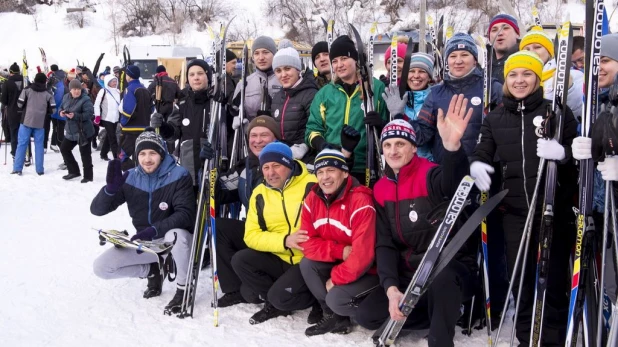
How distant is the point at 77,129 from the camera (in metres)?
8.87

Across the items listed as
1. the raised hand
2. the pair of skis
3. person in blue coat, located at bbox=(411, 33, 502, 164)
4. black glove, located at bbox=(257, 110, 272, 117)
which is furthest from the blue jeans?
the raised hand

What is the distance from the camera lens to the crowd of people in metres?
2.94

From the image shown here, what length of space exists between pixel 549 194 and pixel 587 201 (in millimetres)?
179

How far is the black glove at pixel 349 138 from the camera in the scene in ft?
12.1

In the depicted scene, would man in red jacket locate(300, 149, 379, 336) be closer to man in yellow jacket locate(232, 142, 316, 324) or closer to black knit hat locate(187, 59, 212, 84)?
man in yellow jacket locate(232, 142, 316, 324)

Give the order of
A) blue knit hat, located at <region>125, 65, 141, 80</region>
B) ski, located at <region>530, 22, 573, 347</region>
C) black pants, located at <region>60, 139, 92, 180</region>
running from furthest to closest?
black pants, located at <region>60, 139, 92, 180</region> < blue knit hat, located at <region>125, 65, 141, 80</region> < ski, located at <region>530, 22, 573, 347</region>

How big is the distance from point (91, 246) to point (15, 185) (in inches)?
153

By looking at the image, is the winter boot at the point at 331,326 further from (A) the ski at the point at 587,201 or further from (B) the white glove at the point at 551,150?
(B) the white glove at the point at 551,150

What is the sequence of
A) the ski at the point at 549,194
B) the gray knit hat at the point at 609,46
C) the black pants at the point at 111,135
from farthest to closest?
the black pants at the point at 111,135 < the gray knit hat at the point at 609,46 < the ski at the point at 549,194

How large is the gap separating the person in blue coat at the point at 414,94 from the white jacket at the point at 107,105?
7.03 m

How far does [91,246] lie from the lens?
538 cm

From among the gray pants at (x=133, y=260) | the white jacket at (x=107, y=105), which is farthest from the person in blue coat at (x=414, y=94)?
the white jacket at (x=107, y=105)

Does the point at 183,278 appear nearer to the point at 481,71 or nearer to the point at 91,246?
the point at 91,246

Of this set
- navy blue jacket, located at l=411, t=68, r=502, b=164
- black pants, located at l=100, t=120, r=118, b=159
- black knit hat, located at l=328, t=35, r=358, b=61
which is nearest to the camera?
navy blue jacket, located at l=411, t=68, r=502, b=164
